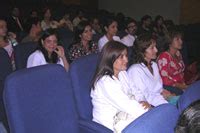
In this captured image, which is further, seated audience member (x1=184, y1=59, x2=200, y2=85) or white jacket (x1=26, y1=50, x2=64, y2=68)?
seated audience member (x1=184, y1=59, x2=200, y2=85)

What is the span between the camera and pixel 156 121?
1.25 metres

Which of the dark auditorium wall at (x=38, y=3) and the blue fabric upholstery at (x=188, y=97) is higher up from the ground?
the blue fabric upholstery at (x=188, y=97)

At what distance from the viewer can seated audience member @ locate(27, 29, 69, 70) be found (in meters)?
2.89

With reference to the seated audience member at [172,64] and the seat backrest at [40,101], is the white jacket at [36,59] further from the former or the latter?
the seated audience member at [172,64]

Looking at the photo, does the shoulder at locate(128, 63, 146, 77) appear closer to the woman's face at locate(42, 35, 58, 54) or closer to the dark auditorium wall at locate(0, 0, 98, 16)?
the woman's face at locate(42, 35, 58, 54)

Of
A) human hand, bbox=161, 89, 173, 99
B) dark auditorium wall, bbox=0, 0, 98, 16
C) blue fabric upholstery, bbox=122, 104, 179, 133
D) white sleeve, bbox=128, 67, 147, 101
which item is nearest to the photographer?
blue fabric upholstery, bbox=122, 104, 179, 133

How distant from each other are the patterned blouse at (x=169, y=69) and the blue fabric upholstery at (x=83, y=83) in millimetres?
1149

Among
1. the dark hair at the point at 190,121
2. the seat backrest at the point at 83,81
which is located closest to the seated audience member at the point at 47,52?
the seat backrest at the point at 83,81

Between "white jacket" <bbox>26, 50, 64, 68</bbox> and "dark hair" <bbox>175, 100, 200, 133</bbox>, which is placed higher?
"dark hair" <bbox>175, 100, 200, 133</bbox>

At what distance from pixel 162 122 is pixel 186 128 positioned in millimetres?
246

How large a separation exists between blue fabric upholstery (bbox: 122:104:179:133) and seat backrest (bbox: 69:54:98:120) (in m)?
0.91

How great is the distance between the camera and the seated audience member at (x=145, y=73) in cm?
258

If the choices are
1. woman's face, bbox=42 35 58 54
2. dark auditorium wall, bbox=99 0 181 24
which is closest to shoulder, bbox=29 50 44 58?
woman's face, bbox=42 35 58 54

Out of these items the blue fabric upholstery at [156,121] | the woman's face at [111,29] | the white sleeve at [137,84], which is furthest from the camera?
the woman's face at [111,29]
